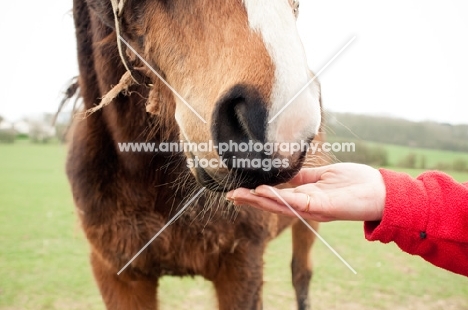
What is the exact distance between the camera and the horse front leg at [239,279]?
2471mm

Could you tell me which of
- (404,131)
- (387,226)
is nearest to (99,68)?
(387,226)

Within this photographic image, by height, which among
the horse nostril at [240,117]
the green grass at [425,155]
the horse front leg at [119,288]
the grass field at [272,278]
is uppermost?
the horse nostril at [240,117]

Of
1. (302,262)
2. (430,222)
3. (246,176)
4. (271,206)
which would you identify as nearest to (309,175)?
(271,206)

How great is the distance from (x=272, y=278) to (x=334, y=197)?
184 inches

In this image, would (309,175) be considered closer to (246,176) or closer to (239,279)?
(246,176)

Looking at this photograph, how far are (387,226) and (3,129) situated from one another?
3059 centimetres

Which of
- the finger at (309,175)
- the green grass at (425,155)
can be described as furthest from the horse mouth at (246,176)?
the green grass at (425,155)

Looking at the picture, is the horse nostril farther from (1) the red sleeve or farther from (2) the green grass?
(2) the green grass

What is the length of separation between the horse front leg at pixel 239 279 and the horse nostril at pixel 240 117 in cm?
148

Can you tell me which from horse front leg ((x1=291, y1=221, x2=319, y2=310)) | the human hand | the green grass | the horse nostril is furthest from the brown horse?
the green grass

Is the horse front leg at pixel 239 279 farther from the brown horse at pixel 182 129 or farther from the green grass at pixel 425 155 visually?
the green grass at pixel 425 155

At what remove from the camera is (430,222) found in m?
1.44

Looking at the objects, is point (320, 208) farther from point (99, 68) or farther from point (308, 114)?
point (99, 68)

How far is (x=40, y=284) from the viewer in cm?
529
